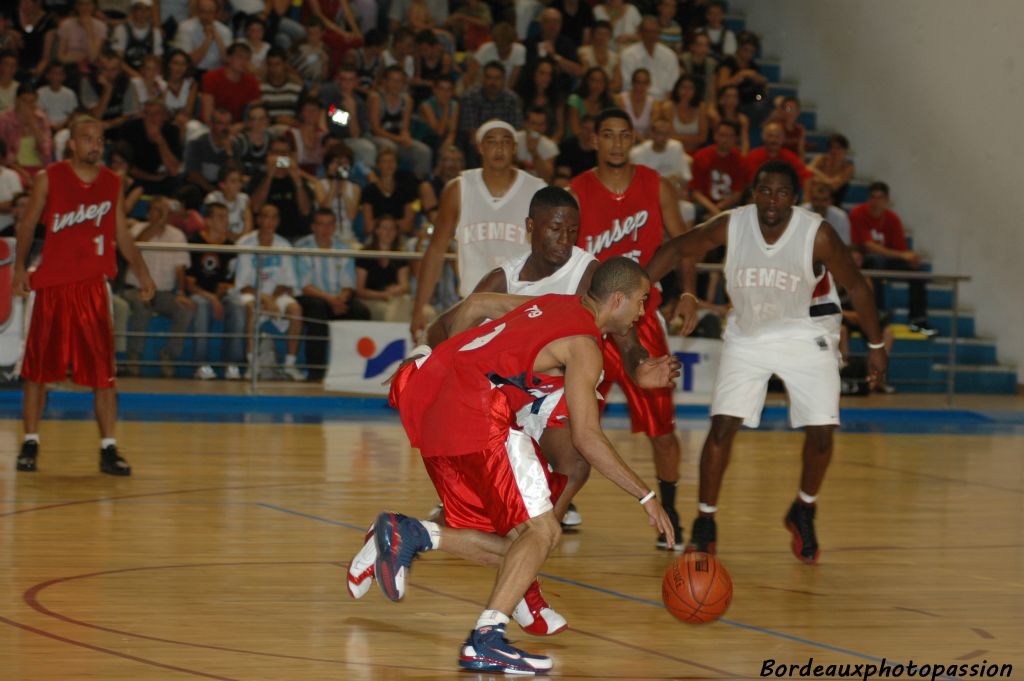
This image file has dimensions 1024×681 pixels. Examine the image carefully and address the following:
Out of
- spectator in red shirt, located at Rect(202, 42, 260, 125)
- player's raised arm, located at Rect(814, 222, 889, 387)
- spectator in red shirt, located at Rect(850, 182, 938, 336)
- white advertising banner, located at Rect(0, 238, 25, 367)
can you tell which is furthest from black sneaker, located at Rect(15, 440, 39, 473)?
spectator in red shirt, located at Rect(850, 182, 938, 336)

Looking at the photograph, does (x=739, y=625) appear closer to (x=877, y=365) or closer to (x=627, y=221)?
(x=877, y=365)

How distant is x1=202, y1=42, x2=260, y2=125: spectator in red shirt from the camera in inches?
587

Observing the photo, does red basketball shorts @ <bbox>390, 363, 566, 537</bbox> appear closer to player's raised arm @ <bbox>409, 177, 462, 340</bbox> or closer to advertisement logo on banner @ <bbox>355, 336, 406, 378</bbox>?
player's raised arm @ <bbox>409, 177, 462, 340</bbox>

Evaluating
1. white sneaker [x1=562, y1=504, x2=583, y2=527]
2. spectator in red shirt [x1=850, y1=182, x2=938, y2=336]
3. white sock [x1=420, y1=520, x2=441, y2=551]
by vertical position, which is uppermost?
spectator in red shirt [x1=850, y1=182, x2=938, y2=336]

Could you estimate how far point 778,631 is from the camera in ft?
18.5

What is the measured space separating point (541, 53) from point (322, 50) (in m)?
2.39

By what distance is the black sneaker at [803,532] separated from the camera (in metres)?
7.07

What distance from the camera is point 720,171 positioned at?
14.9 m

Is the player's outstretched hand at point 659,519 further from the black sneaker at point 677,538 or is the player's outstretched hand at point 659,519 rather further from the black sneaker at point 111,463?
the black sneaker at point 111,463

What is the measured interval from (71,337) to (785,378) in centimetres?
434

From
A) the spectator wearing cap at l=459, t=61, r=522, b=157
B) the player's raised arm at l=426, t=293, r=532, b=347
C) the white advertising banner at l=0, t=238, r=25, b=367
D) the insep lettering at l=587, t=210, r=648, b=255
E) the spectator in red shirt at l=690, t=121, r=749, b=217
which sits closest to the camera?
the player's raised arm at l=426, t=293, r=532, b=347

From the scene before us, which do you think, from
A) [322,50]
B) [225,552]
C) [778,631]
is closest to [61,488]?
[225,552]

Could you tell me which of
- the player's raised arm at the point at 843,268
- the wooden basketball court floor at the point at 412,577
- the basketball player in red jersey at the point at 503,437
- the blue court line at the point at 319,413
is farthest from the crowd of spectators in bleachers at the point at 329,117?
the basketball player in red jersey at the point at 503,437

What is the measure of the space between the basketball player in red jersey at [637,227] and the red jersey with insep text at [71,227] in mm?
3006
